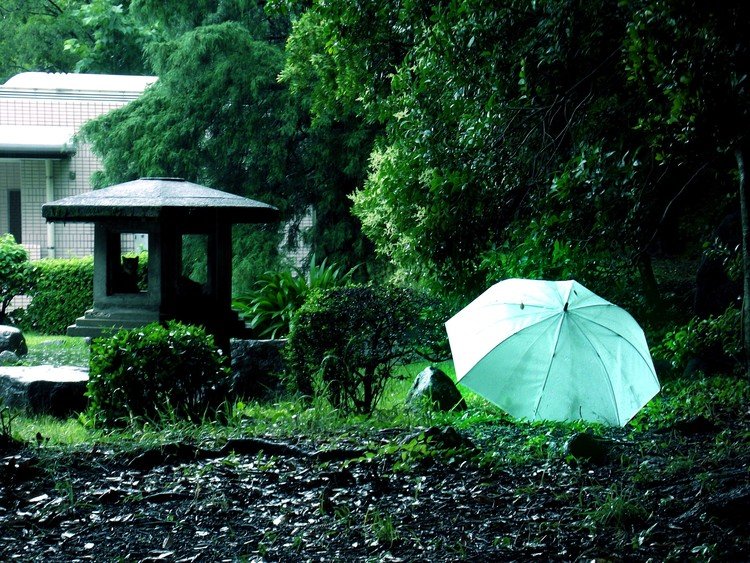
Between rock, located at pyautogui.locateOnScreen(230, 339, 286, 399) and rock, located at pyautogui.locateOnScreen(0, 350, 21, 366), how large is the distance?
3.88 m

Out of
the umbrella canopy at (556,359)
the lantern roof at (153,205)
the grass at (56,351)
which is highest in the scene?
the lantern roof at (153,205)

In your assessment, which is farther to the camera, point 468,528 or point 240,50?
point 240,50

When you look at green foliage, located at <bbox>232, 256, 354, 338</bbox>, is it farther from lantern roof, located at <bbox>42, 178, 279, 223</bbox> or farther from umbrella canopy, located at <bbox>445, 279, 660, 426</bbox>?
umbrella canopy, located at <bbox>445, 279, 660, 426</bbox>

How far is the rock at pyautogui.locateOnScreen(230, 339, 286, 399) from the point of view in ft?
30.0

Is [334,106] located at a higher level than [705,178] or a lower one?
higher

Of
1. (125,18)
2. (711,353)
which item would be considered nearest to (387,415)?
(711,353)

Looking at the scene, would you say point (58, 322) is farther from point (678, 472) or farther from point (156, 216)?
point (678, 472)

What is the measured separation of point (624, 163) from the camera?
6867 millimetres

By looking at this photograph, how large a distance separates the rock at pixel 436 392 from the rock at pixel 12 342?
680 centimetres

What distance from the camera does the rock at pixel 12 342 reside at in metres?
12.5

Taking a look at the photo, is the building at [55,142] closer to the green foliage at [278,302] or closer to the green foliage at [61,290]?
the green foliage at [61,290]

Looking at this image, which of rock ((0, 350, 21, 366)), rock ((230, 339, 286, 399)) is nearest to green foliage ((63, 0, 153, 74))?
rock ((0, 350, 21, 366))

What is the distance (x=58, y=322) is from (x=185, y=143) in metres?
4.04

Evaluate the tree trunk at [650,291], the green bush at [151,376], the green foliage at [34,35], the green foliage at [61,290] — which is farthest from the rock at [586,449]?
the green foliage at [34,35]
